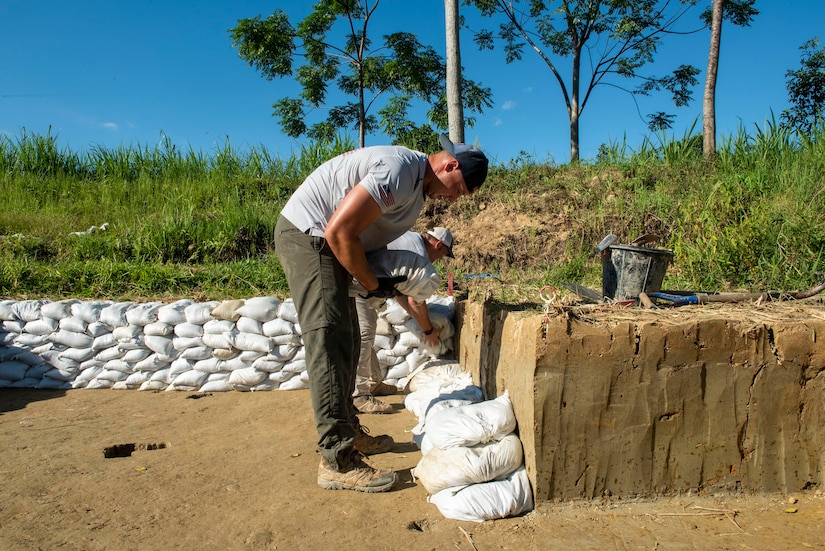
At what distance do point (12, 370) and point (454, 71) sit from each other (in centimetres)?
537

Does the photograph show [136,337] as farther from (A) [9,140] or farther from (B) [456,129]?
(A) [9,140]

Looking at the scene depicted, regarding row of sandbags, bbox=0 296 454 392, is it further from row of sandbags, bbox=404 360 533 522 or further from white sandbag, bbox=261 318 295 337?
row of sandbags, bbox=404 360 533 522

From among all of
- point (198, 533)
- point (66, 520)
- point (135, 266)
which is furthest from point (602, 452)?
point (135, 266)

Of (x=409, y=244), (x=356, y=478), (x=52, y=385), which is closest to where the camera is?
(x=356, y=478)

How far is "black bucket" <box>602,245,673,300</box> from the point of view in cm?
270

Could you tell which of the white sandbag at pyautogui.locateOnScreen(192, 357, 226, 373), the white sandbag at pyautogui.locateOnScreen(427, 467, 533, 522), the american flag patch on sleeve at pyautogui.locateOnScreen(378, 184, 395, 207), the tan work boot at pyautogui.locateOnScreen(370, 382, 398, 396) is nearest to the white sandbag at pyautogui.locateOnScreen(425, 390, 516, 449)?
the white sandbag at pyautogui.locateOnScreen(427, 467, 533, 522)

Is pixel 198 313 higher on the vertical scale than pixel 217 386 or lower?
higher

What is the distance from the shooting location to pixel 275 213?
20.1 feet

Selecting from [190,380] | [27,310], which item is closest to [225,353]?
[190,380]

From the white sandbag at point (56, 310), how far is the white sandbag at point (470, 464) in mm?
2925

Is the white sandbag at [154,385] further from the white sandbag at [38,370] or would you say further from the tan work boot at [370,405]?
the tan work boot at [370,405]

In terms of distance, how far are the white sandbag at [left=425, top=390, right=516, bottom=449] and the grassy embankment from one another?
3.55 ft

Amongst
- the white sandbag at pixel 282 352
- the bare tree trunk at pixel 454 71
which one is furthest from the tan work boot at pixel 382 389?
the bare tree trunk at pixel 454 71

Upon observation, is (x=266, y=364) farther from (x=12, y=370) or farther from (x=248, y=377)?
(x=12, y=370)
